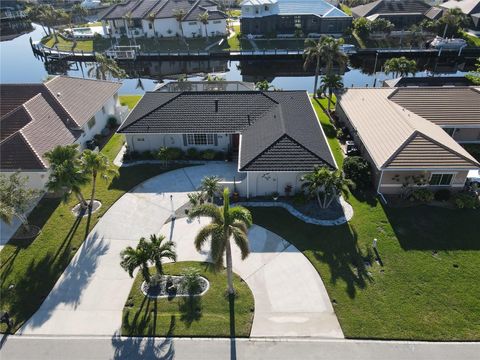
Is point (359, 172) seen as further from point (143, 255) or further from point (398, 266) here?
point (143, 255)

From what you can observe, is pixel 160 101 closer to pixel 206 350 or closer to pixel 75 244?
pixel 75 244

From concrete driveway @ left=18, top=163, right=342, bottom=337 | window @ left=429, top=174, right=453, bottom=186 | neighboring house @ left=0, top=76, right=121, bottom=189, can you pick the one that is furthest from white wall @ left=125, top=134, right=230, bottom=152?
window @ left=429, top=174, right=453, bottom=186

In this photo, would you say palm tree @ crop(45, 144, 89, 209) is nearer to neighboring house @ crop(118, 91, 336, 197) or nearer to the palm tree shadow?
neighboring house @ crop(118, 91, 336, 197)

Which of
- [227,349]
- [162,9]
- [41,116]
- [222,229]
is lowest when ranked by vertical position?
[227,349]

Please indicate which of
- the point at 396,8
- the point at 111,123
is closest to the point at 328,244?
the point at 111,123

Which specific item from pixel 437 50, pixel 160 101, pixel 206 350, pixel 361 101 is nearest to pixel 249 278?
pixel 206 350

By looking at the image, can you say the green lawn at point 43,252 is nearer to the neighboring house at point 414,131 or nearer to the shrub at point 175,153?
the shrub at point 175,153

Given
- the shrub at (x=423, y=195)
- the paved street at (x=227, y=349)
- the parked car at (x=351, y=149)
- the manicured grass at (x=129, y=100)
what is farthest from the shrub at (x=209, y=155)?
the paved street at (x=227, y=349)
